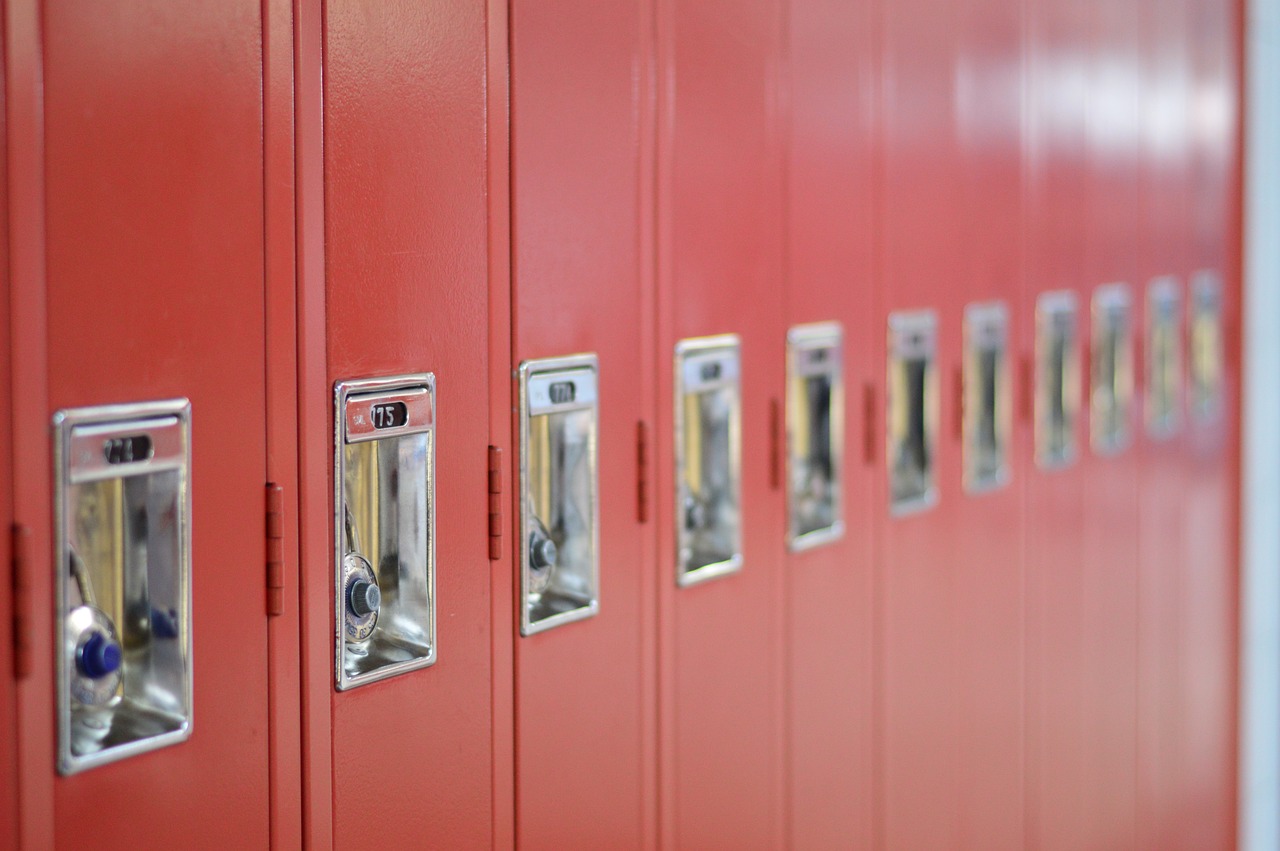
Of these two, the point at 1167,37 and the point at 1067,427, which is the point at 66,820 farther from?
the point at 1167,37

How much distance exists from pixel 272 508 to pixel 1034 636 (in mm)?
2394

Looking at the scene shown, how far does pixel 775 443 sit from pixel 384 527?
909 mm

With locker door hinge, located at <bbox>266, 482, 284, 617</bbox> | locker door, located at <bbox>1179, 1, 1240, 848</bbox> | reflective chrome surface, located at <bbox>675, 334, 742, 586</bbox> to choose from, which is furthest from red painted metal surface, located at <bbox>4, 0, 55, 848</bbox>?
locker door, located at <bbox>1179, 1, 1240, 848</bbox>

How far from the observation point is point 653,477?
2.18m

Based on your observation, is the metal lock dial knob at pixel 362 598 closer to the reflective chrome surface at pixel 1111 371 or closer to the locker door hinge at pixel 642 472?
the locker door hinge at pixel 642 472

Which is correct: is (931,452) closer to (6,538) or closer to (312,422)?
(312,422)

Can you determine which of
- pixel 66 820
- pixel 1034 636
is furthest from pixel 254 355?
pixel 1034 636

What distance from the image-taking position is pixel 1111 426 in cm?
401

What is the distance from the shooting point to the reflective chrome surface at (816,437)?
2545 mm

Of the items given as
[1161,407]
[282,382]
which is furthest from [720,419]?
[1161,407]

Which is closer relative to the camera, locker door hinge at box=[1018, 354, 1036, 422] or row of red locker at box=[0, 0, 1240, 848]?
row of red locker at box=[0, 0, 1240, 848]

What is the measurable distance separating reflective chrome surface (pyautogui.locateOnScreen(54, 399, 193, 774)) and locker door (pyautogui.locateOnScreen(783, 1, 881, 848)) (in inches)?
49.7

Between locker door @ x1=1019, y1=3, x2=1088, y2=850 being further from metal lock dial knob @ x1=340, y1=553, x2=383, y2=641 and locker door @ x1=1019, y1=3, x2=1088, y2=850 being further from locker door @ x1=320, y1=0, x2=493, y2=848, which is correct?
metal lock dial knob @ x1=340, y1=553, x2=383, y2=641

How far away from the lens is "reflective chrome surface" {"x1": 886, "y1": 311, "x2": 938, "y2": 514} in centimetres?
288
